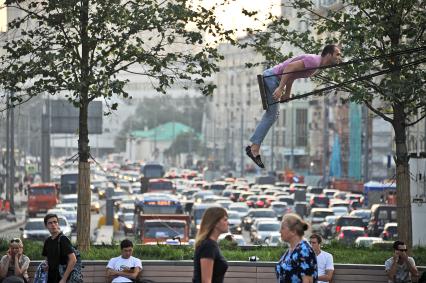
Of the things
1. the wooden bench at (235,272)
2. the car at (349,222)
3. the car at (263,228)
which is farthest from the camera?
the car at (349,222)

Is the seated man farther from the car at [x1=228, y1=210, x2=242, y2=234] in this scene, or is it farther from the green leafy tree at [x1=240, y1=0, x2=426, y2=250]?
the car at [x1=228, y1=210, x2=242, y2=234]

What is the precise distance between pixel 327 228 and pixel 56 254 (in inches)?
1519

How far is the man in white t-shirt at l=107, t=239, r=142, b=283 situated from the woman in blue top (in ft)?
26.1

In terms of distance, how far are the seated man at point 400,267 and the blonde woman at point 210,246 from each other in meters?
8.66

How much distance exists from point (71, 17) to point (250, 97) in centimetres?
15577

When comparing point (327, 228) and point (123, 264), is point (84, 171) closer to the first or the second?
point (123, 264)

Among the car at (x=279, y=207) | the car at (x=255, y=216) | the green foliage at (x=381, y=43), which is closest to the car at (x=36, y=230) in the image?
the car at (x=255, y=216)

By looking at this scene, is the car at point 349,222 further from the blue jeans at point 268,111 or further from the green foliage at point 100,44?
the blue jeans at point 268,111

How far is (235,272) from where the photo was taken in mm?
21031

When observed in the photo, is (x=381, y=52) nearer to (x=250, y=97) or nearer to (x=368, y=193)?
(x=368, y=193)

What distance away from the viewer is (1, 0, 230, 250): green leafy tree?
24359mm

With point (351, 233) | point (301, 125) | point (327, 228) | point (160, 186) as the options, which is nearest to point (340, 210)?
point (327, 228)

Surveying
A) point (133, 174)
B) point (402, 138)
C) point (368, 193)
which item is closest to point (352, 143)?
point (133, 174)

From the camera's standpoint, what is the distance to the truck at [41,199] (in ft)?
243
